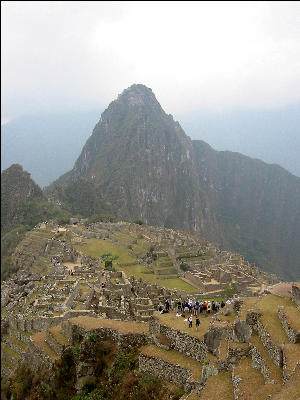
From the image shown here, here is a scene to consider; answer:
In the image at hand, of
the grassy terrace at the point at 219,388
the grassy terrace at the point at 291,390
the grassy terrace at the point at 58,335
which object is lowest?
the grassy terrace at the point at 58,335

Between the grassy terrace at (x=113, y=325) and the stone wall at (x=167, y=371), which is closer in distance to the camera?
the stone wall at (x=167, y=371)

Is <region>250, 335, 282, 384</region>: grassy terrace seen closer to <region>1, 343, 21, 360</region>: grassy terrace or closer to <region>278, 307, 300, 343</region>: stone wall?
<region>278, 307, 300, 343</region>: stone wall

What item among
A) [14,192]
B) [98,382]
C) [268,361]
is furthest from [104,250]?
[268,361]

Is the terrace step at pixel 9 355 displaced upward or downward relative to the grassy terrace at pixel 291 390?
downward

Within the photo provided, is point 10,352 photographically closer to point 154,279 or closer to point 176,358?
point 176,358

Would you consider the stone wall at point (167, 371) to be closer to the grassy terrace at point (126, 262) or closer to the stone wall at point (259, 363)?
the stone wall at point (259, 363)

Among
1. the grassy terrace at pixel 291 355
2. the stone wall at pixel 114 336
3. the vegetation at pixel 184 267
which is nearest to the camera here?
the grassy terrace at pixel 291 355

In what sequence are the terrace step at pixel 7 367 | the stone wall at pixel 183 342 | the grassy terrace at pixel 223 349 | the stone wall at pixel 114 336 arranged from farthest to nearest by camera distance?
the terrace step at pixel 7 367, the stone wall at pixel 114 336, the stone wall at pixel 183 342, the grassy terrace at pixel 223 349

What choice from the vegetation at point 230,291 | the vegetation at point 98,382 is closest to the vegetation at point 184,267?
the vegetation at point 230,291
